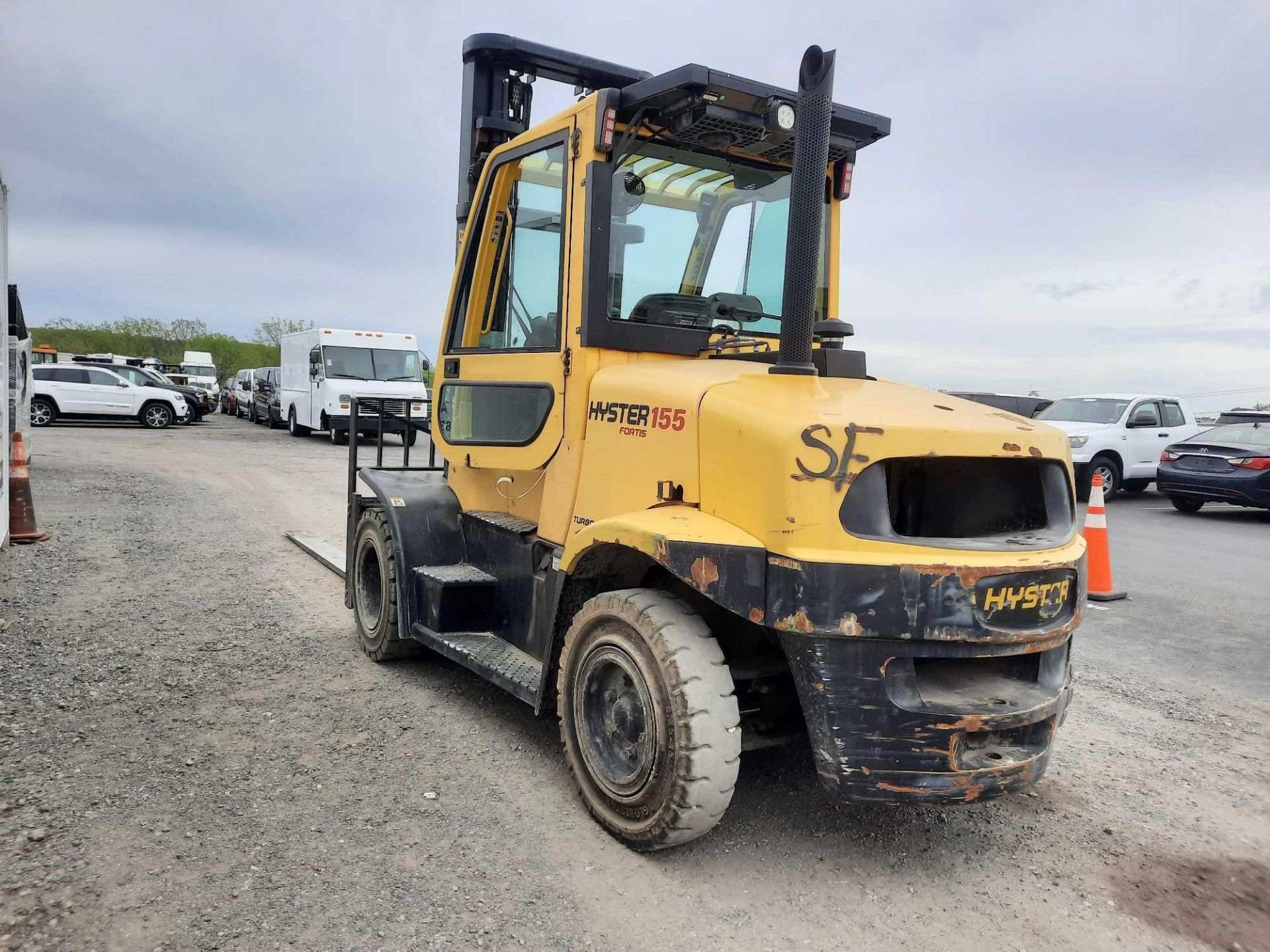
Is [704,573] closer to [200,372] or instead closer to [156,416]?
[156,416]

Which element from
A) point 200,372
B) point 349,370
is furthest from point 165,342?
point 349,370

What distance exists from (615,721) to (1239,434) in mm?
13990

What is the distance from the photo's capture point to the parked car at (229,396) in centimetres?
3594

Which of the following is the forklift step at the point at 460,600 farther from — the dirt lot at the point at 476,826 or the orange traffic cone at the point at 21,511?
the orange traffic cone at the point at 21,511

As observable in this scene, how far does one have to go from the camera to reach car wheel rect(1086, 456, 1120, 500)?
49.3ft

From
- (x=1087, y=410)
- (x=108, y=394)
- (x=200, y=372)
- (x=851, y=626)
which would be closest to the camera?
(x=851, y=626)

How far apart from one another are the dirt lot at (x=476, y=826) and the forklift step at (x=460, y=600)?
44 cm

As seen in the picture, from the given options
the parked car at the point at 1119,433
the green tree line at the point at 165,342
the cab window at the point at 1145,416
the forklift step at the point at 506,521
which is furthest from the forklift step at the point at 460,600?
the green tree line at the point at 165,342

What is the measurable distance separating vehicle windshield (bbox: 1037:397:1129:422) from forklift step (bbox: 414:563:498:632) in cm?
1341

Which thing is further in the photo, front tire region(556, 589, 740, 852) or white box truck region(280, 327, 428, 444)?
white box truck region(280, 327, 428, 444)

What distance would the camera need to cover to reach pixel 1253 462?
13172mm

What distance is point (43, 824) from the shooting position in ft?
10.8

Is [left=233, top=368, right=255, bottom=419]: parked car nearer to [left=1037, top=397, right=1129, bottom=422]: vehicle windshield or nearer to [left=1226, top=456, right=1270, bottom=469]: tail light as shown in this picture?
[left=1037, top=397, right=1129, bottom=422]: vehicle windshield

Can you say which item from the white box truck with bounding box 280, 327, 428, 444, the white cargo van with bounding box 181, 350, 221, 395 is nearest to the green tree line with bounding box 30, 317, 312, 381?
the white cargo van with bounding box 181, 350, 221, 395
